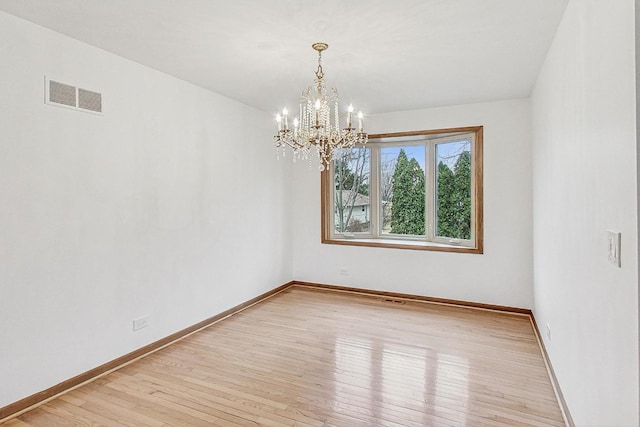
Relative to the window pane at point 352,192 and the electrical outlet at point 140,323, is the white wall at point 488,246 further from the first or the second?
the electrical outlet at point 140,323

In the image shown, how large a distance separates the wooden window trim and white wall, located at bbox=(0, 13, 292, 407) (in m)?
1.39

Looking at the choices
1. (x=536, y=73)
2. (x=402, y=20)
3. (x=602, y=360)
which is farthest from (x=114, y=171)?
(x=536, y=73)

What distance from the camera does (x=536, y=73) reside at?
334cm

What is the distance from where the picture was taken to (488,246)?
14.5ft

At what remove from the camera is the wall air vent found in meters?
2.52

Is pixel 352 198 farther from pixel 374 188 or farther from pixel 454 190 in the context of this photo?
pixel 454 190

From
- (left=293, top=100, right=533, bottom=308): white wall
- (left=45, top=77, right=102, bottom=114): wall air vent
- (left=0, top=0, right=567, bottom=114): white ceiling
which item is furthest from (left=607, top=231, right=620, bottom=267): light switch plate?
(left=45, top=77, right=102, bottom=114): wall air vent

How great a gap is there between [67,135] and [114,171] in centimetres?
42

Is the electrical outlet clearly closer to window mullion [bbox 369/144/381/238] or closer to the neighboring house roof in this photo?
the neighboring house roof

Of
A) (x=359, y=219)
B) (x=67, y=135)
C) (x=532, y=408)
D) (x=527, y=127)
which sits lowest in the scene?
(x=532, y=408)

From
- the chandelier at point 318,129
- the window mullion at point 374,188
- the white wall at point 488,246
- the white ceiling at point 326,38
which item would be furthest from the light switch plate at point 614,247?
the window mullion at point 374,188

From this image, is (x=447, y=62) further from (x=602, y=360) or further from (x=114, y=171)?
(x=114, y=171)

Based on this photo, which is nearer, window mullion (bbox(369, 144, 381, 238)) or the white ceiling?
the white ceiling

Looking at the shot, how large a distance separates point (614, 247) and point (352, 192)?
4.18 m
